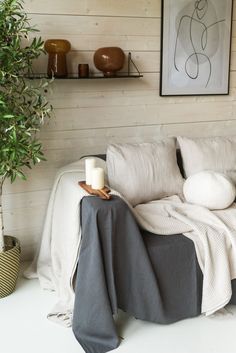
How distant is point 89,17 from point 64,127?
2.42ft

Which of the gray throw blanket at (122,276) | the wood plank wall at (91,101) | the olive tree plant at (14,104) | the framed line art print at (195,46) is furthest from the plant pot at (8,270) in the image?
the framed line art print at (195,46)

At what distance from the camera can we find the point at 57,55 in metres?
2.59

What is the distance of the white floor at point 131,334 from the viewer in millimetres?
2020

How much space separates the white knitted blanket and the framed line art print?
1.12 meters

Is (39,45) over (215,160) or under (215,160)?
over

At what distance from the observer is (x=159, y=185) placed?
103 inches

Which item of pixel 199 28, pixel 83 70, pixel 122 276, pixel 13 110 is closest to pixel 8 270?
pixel 122 276

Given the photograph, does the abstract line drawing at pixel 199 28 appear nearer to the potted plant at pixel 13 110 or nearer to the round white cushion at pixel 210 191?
the round white cushion at pixel 210 191

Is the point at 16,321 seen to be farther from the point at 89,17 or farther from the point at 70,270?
the point at 89,17

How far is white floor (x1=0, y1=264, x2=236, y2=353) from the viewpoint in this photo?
2.02 metres

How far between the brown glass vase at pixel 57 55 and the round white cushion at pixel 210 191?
41.9 inches

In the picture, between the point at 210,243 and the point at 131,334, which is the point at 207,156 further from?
the point at 131,334

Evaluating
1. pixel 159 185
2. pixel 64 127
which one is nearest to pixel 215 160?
pixel 159 185

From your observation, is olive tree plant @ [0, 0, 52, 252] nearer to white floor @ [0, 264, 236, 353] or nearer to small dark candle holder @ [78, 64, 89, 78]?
small dark candle holder @ [78, 64, 89, 78]
